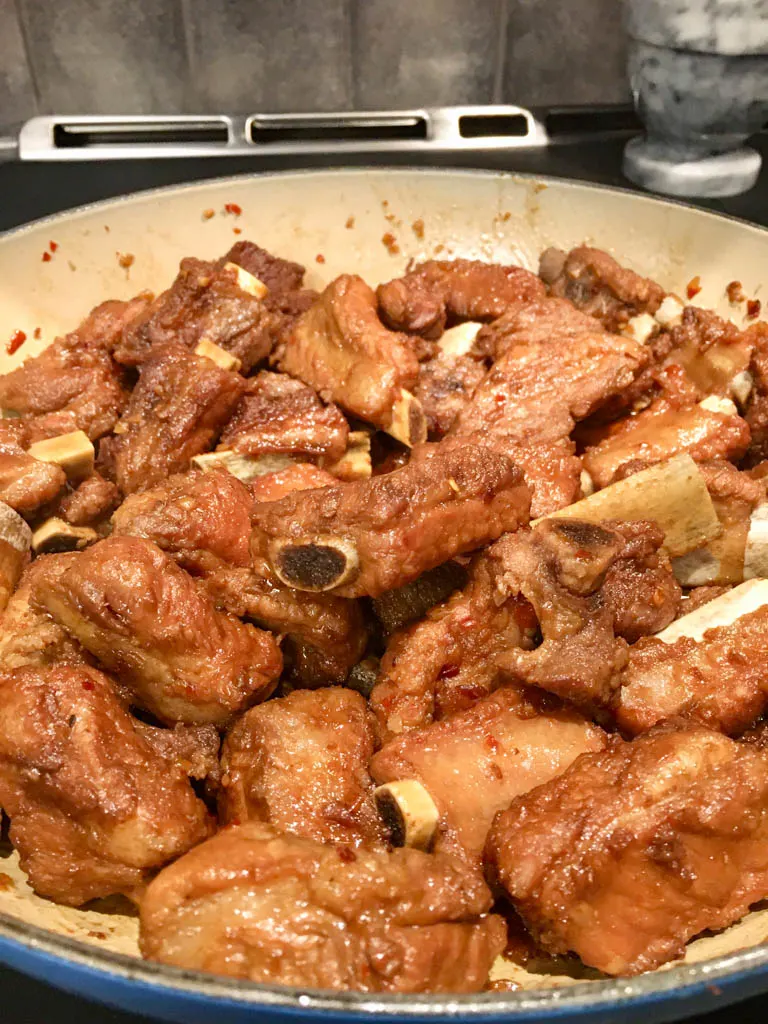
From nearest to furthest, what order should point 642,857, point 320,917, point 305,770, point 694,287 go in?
point 320,917
point 642,857
point 305,770
point 694,287

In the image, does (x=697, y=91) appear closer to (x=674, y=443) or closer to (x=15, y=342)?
(x=674, y=443)

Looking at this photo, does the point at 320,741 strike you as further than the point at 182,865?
Yes

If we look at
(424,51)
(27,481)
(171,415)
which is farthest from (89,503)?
(424,51)

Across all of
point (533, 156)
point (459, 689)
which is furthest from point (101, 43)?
point (459, 689)

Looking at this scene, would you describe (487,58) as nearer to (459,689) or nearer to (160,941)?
(459,689)

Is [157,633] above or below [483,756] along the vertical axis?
above

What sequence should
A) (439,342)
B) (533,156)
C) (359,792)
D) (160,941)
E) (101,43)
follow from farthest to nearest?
1. (101,43)
2. (533,156)
3. (439,342)
4. (359,792)
5. (160,941)
